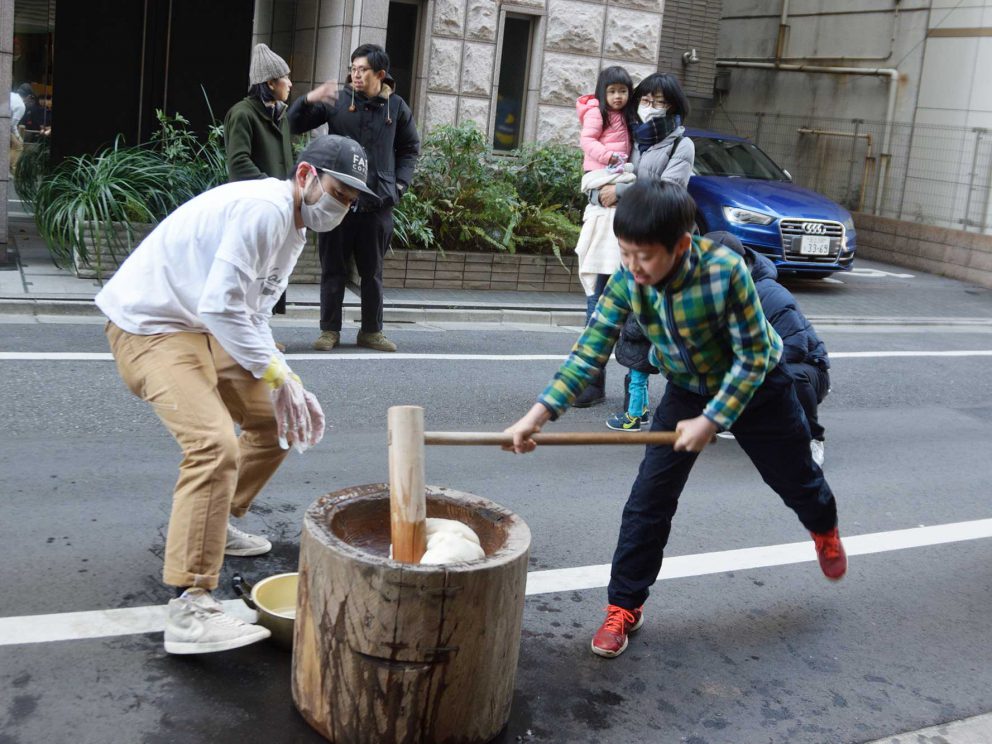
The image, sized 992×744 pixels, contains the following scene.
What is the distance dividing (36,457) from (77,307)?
12.1ft

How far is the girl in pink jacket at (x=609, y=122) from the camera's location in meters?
7.86

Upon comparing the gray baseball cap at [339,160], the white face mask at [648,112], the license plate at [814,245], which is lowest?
the license plate at [814,245]

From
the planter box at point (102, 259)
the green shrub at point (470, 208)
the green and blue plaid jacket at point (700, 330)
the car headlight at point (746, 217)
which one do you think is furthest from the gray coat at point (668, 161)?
the car headlight at point (746, 217)

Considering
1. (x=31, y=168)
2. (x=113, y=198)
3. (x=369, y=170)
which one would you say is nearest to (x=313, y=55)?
(x=31, y=168)

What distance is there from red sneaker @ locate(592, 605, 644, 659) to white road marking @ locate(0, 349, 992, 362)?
14.3ft

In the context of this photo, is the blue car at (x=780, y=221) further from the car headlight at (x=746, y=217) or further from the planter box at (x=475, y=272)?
the planter box at (x=475, y=272)

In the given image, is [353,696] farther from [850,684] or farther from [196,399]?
[850,684]

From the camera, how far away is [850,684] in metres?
4.16

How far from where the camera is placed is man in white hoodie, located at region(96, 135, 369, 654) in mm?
3725

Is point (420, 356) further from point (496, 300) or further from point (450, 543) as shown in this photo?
point (450, 543)

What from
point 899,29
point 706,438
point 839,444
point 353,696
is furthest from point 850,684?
point 899,29

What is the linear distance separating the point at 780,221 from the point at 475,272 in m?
4.15

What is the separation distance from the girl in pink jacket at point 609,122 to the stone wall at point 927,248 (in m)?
10.1

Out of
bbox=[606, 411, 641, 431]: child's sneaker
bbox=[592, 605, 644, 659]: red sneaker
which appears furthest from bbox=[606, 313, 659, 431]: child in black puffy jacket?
bbox=[592, 605, 644, 659]: red sneaker
